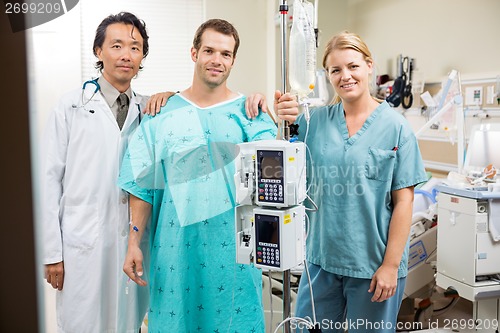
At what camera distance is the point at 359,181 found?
1.64 meters

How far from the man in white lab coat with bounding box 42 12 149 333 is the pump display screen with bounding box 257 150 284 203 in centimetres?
62

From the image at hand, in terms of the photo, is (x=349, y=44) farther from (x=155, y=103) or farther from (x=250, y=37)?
(x=155, y=103)

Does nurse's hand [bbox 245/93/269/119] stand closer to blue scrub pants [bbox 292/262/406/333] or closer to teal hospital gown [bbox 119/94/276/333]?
teal hospital gown [bbox 119/94/276/333]

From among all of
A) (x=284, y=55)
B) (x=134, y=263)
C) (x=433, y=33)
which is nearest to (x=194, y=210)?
(x=134, y=263)

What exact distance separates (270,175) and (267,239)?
0.60 ft

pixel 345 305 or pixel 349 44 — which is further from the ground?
pixel 349 44

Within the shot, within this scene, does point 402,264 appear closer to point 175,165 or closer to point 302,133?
point 302,133

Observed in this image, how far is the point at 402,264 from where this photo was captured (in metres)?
1.70

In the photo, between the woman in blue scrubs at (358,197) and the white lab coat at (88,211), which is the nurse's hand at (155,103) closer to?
the white lab coat at (88,211)

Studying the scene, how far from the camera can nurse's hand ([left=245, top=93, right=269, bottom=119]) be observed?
1.71m

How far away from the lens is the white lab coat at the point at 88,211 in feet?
5.40

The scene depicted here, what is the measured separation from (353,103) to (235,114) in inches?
16.9

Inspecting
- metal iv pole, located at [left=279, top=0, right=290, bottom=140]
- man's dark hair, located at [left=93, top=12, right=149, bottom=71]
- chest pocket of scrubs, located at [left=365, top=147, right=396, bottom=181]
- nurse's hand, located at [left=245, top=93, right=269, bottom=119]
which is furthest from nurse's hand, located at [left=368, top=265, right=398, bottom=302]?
man's dark hair, located at [left=93, top=12, right=149, bottom=71]

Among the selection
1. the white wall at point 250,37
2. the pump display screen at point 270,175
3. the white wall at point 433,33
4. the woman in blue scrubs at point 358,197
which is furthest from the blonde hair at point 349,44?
the white wall at point 433,33
